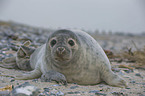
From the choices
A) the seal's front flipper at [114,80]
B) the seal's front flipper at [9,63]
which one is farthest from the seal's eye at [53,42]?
the seal's front flipper at [9,63]

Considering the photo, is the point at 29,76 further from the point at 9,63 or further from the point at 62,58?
the point at 9,63

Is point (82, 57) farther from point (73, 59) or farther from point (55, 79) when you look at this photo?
point (55, 79)

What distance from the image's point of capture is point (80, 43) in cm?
276

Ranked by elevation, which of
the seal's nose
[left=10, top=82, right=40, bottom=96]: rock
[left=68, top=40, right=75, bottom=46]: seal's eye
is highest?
[left=68, top=40, right=75, bottom=46]: seal's eye

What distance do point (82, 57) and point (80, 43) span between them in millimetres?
210

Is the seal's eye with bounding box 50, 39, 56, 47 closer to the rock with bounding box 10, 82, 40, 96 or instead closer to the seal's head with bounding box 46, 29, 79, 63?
the seal's head with bounding box 46, 29, 79, 63

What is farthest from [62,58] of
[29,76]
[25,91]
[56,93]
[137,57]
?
[137,57]

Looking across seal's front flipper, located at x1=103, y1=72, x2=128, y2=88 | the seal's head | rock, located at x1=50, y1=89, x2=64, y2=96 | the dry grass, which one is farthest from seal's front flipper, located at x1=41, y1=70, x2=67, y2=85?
the dry grass

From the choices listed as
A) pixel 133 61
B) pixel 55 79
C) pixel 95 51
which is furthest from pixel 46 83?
pixel 133 61

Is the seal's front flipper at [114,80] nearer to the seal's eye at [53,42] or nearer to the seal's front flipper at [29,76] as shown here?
the seal's eye at [53,42]

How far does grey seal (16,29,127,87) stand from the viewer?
257 cm

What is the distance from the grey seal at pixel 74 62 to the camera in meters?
2.57

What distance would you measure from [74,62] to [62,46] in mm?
338

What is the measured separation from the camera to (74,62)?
2689 mm
